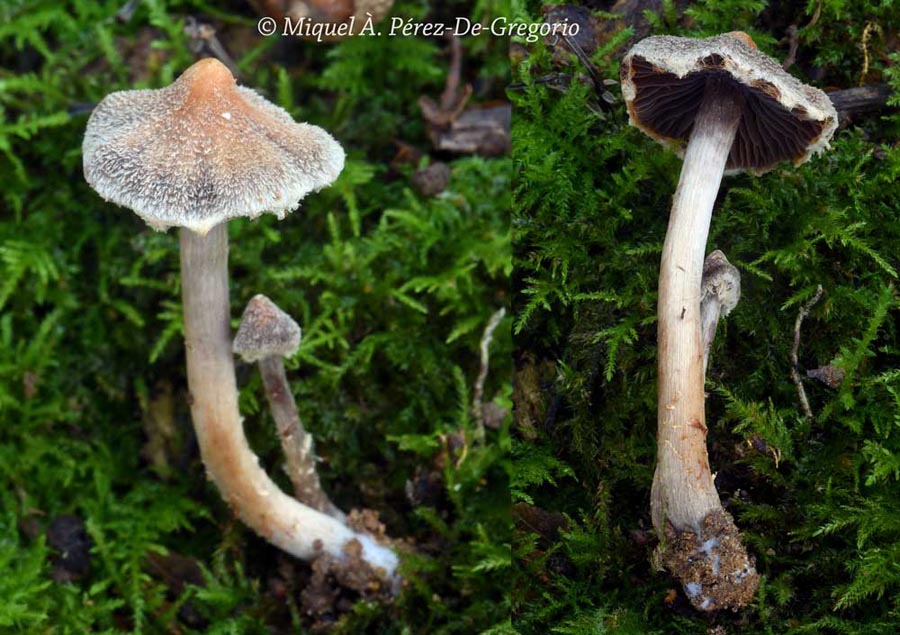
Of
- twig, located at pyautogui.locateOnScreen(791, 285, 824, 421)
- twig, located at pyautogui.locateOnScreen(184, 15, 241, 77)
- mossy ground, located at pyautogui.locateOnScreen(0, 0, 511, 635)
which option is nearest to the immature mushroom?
mossy ground, located at pyautogui.locateOnScreen(0, 0, 511, 635)

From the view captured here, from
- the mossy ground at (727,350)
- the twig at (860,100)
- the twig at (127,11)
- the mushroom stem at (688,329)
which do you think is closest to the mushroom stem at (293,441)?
the mossy ground at (727,350)

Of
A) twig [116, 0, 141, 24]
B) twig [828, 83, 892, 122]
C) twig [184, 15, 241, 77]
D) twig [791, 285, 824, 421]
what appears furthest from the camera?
twig [116, 0, 141, 24]

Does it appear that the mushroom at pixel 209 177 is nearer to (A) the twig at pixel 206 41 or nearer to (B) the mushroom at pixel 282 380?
(B) the mushroom at pixel 282 380

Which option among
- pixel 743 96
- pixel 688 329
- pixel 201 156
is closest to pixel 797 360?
pixel 688 329

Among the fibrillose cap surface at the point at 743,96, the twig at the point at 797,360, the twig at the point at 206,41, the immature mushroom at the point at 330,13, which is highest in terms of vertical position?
the immature mushroom at the point at 330,13

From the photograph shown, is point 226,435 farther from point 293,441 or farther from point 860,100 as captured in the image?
point 860,100

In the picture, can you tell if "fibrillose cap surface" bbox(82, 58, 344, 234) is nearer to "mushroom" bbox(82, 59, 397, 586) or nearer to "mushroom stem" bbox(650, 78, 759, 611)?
"mushroom" bbox(82, 59, 397, 586)
